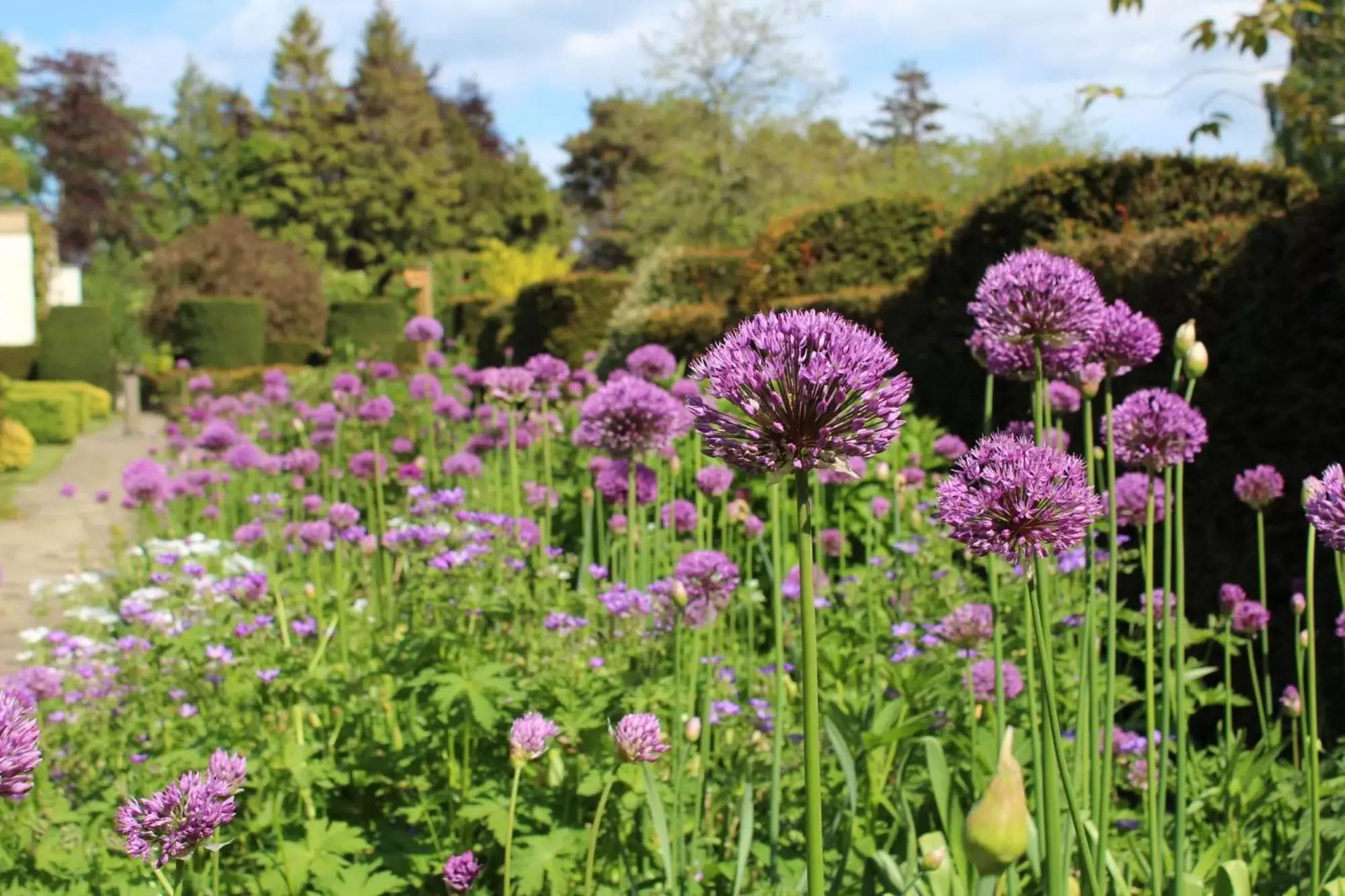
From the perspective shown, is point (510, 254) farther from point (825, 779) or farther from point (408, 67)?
point (825, 779)

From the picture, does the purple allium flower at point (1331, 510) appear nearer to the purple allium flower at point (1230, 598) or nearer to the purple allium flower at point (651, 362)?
the purple allium flower at point (1230, 598)

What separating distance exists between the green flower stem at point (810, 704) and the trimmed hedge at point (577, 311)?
12.8 m

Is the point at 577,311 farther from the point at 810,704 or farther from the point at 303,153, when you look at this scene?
the point at 303,153

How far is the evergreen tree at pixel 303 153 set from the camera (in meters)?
39.7

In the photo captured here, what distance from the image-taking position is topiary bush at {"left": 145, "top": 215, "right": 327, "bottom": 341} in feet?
78.6

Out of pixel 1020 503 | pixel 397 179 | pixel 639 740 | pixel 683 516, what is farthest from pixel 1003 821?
pixel 397 179

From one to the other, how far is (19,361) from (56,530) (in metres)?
16.5

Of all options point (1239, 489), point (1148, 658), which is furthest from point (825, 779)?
point (1239, 489)

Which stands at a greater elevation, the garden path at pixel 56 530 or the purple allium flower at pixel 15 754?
the purple allium flower at pixel 15 754

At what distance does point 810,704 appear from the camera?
3.31 feet

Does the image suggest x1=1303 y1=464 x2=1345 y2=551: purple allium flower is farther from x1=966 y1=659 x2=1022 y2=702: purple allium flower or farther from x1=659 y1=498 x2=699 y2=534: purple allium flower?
x1=659 y1=498 x2=699 y2=534: purple allium flower

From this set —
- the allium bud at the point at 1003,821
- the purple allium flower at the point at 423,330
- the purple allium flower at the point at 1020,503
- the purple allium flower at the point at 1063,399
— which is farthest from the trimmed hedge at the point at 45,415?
the allium bud at the point at 1003,821

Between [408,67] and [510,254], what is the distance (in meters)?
14.0

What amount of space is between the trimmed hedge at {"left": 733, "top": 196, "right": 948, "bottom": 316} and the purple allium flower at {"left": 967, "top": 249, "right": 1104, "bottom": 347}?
8.05 meters
